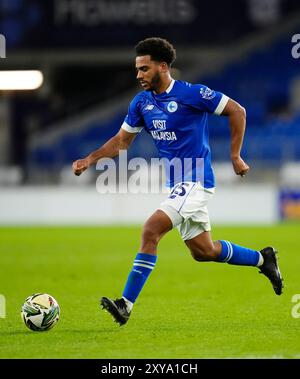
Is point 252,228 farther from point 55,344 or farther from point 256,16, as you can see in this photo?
point 55,344

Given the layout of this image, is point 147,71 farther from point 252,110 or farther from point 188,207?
point 252,110

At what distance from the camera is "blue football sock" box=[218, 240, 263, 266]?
8.17 m

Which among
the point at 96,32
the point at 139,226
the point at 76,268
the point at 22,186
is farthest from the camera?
the point at 96,32

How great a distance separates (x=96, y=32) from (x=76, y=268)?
43.5 feet

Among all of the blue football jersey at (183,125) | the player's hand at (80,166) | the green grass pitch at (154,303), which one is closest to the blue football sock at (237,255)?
the green grass pitch at (154,303)

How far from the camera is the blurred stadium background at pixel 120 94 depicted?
76.1ft

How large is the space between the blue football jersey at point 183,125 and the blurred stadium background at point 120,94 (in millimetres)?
14477

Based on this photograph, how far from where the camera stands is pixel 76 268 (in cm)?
1338

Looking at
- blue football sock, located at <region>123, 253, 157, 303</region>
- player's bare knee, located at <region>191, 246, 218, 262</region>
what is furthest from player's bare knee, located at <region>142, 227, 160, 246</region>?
player's bare knee, located at <region>191, 246, 218, 262</region>

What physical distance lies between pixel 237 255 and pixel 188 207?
814 mm

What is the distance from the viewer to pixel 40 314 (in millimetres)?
7492

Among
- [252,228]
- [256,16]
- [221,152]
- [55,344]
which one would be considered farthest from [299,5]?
[55,344]

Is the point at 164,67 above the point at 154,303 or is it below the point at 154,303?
above

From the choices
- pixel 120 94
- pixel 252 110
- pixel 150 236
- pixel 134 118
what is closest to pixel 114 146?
pixel 134 118
